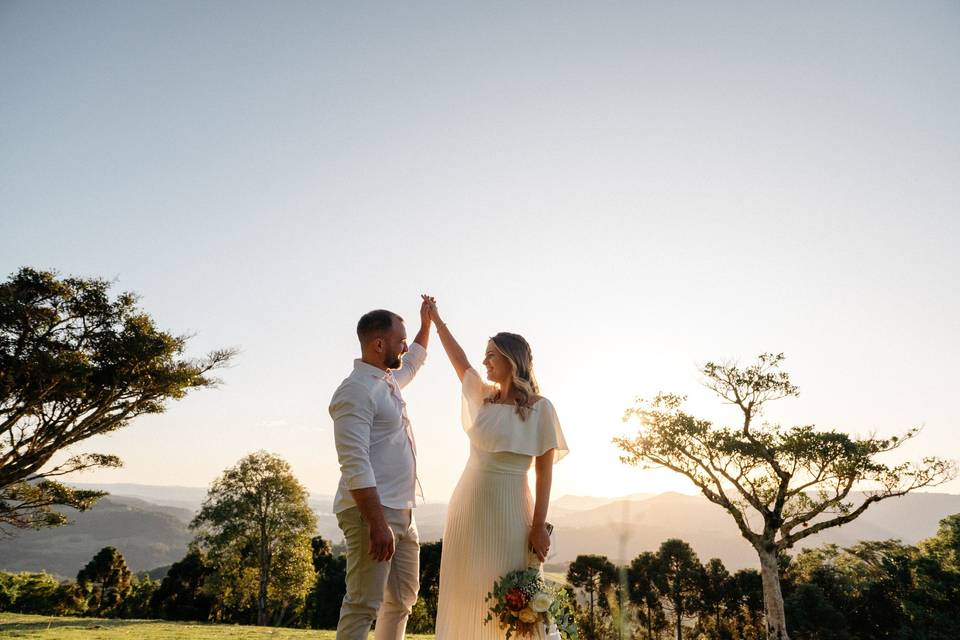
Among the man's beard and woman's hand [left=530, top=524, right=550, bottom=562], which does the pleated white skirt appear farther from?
the man's beard

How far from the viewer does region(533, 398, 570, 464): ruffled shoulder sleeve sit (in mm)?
4602

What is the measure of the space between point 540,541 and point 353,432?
6.25ft

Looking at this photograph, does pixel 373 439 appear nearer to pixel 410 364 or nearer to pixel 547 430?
pixel 410 364

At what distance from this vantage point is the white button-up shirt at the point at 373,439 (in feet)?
12.1

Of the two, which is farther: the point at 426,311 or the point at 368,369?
the point at 426,311

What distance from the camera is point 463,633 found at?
14.5 ft

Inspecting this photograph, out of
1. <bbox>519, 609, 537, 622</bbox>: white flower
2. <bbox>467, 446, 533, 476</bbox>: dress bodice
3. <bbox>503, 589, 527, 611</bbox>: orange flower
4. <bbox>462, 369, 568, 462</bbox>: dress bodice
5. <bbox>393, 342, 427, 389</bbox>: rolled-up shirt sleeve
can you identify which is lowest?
<bbox>519, 609, 537, 622</bbox>: white flower

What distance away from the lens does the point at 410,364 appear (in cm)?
520

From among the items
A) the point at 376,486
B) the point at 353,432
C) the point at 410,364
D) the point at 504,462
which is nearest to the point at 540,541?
the point at 504,462

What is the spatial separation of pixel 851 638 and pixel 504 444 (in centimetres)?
3985

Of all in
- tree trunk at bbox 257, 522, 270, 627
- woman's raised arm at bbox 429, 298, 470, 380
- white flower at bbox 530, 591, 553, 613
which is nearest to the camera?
white flower at bbox 530, 591, 553, 613

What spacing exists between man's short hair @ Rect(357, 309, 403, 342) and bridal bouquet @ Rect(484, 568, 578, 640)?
7.50ft

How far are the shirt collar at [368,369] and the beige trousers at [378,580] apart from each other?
100 centimetres

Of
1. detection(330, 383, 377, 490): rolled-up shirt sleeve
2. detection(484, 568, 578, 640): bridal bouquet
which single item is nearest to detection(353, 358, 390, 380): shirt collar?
detection(330, 383, 377, 490): rolled-up shirt sleeve
